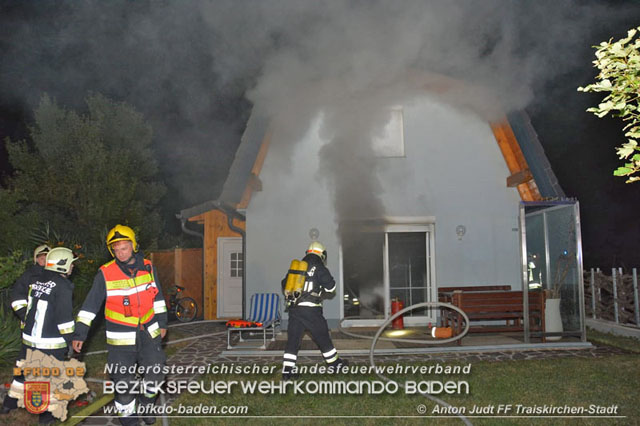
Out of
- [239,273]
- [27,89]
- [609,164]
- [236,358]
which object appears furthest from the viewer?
[609,164]

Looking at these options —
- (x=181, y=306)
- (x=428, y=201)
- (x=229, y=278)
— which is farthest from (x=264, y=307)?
(x=181, y=306)

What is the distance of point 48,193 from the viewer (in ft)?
47.6

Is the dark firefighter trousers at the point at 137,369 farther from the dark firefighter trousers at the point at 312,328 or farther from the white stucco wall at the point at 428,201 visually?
the white stucco wall at the point at 428,201

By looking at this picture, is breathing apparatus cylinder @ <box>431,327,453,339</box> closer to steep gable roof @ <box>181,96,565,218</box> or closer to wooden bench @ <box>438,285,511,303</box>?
wooden bench @ <box>438,285,511,303</box>

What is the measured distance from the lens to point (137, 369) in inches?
175

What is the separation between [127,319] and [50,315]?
96cm

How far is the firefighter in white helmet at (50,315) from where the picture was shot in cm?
464

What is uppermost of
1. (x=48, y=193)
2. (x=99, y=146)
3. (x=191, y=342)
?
(x=99, y=146)

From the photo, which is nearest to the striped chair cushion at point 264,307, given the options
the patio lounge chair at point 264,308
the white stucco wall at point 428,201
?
the patio lounge chair at point 264,308

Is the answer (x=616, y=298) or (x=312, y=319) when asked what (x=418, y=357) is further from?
(x=616, y=298)

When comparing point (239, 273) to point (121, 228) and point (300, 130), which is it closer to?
point (300, 130)

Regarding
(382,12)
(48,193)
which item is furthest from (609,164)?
(48,193)

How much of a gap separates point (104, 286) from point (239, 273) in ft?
28.0

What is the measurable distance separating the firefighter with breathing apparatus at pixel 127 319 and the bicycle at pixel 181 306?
852 cm
